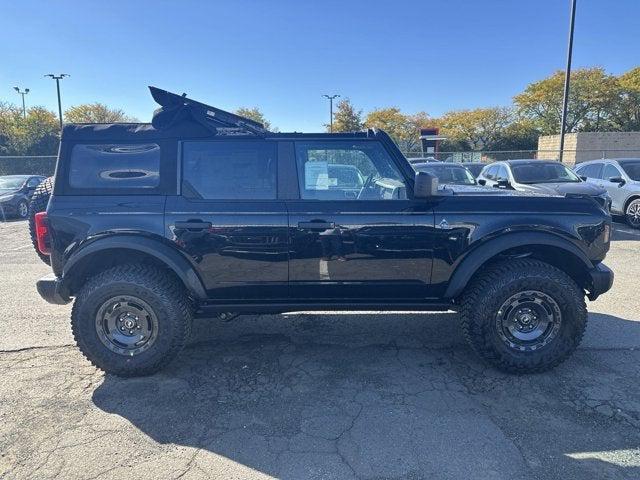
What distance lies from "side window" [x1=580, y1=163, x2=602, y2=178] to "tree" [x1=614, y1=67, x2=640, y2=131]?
104 ft

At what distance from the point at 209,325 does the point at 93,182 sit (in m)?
1.90

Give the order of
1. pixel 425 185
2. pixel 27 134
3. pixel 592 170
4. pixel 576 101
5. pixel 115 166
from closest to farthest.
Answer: pixel 425 185, pixel 115 166, pixel 592 170, pixel 27 134, pixel 576 101

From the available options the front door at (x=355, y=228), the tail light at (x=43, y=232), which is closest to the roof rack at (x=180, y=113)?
the front door at (x=355, y=228)

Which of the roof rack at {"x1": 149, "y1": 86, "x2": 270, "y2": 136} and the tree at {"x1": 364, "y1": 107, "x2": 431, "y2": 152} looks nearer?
the roof rack at {"x1": 149, "y1": 86, "x2": 270, "y2": 136}

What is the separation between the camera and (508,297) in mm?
3334

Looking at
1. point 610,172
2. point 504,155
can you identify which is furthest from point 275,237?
point 504,155

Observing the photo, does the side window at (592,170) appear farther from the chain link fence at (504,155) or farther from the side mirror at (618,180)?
the chain link fence at (504,155)

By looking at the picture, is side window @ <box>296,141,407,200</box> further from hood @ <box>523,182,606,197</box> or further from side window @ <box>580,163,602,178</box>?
side window @ <box>580,163,602,178</box>

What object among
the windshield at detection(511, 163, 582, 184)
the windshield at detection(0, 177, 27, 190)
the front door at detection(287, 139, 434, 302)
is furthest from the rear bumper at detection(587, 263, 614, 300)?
the windshield at detection(0, 177, 27, 190)

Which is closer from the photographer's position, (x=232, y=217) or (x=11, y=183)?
(x=232, y=217)

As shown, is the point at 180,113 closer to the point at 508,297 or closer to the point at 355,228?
the point at 355,228

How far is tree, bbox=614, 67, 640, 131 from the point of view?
35.9m

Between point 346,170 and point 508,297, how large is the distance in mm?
1603

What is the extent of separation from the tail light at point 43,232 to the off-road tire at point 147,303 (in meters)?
0.42
